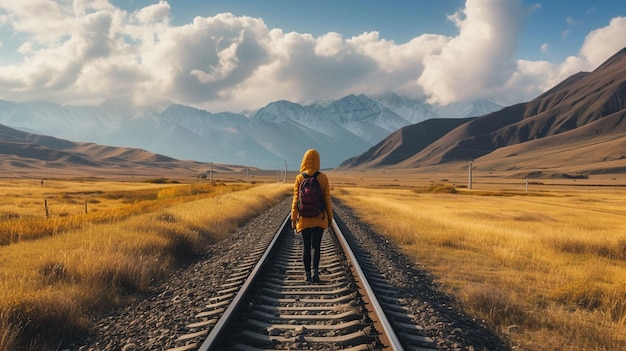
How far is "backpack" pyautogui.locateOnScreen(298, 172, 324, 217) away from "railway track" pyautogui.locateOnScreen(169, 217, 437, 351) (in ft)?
4.38

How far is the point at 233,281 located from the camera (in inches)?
324

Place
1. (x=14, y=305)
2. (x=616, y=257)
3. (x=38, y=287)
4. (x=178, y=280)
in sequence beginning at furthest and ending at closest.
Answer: (x=616, y=257)
(x=178, y=280)
(x=38, y=287)
(x=14, y=305)

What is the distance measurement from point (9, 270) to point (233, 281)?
4173mm

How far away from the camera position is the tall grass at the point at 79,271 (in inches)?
218

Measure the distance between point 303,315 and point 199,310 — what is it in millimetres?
1633

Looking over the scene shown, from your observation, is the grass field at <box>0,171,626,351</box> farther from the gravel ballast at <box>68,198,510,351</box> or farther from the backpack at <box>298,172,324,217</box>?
the backpack at <box>298,172,324,217</box>

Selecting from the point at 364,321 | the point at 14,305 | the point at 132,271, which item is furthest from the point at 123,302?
the point at 364,321

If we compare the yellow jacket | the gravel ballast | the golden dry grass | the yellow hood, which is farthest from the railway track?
the yellow hood

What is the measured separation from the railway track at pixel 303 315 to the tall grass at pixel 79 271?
171 cm

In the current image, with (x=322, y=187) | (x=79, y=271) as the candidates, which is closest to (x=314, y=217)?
(x=322, y=187)

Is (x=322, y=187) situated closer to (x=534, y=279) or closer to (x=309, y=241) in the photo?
(x=309, y=241)

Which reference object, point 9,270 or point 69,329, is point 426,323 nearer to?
point 69,329

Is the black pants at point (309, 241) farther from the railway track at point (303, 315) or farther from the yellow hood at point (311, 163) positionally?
the yellow hood at point (311, 163)

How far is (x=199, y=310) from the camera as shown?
21.2 feet
